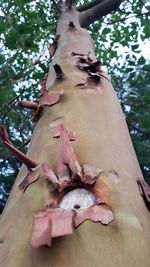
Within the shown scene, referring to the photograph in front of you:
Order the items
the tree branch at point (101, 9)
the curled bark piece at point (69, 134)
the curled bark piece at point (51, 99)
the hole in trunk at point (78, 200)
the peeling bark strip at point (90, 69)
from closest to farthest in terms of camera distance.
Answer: the hole in trunk at point (78, 200) → the curled bark piece at point (69, 134) → the curled bark piece at point (51, 99) → the peeling bark strip at point (90, 69) → the tree branch at point (101, 9)

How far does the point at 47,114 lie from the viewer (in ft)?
4.11

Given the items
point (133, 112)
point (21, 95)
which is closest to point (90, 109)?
point (133, 112)

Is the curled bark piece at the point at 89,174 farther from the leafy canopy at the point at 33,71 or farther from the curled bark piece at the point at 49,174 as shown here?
the leafy canopy at the point at 33,71

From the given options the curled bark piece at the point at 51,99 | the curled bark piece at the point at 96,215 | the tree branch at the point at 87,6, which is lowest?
the curled bark piece at the point at 96,215

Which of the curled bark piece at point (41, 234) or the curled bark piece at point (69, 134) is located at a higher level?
the curled bark piece at point (69, 134)

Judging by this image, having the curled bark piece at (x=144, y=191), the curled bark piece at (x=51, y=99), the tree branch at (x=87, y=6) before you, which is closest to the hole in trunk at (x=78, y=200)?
the curled bark piece at (x=144, y=191)

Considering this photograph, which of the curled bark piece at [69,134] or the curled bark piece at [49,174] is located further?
the curled bark piece at [69,134]

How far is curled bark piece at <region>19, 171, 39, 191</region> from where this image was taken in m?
0.90

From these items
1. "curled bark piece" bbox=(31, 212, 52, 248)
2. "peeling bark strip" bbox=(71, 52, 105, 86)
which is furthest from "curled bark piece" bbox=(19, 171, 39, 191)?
"peeling bark strip" bbox=(71, 52, 105, 86)

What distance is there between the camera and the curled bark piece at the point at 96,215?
27.5 inches

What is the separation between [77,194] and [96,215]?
Answer: 66 mm

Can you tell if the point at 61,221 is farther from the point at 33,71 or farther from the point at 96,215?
the point at 33,71

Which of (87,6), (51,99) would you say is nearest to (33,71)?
(87,6)

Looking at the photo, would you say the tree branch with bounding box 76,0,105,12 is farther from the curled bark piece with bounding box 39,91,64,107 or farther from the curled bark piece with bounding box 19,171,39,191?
the curled bark piece with bounding box 19,171,39,191
